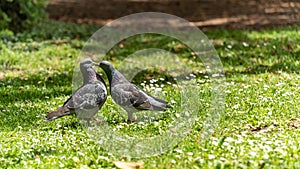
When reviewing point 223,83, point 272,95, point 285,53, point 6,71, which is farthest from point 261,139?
point 6,71

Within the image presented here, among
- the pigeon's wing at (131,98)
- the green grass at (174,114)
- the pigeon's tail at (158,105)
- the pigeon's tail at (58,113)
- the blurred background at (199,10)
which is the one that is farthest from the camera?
the blurred background at (199,10)

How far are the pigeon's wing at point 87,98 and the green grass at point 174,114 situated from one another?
270 millimetres

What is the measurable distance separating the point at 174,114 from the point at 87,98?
3.39ft

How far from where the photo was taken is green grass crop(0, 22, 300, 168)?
5.39 m

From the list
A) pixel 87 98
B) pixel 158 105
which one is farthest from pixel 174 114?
pixel 87 98

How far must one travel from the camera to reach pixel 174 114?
22.3ft

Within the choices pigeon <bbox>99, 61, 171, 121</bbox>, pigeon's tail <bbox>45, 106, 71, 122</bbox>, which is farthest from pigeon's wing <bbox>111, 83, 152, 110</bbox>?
pigeon's tail <bbox>45, 106, 71, 122</bbox>

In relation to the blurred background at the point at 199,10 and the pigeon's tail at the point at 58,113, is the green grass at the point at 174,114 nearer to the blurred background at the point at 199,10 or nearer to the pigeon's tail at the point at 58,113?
the pigeon's tail at the point at 58,113

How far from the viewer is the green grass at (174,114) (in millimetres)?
5395

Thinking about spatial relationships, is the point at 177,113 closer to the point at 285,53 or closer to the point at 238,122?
the point at 238,122

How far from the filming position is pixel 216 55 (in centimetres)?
1150

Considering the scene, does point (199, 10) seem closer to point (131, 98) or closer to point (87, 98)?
point (131, 98)

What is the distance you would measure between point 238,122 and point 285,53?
202 inches

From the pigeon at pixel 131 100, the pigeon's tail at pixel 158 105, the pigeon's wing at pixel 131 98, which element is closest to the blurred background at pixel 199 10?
the pigeon's tail at pixel 158 105
